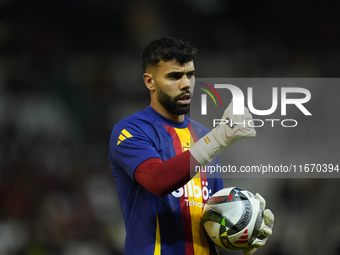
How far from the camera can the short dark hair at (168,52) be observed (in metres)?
1.94

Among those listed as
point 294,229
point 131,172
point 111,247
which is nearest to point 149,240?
point 131,172

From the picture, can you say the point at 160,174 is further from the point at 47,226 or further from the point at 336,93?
the point at 336,93

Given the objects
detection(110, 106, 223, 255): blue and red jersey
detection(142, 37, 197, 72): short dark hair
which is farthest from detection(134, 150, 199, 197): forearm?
detection(142, 37, 197, 72): short dark hair

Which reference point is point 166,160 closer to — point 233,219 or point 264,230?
point 233,219

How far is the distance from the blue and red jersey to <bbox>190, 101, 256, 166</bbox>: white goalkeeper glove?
24cm

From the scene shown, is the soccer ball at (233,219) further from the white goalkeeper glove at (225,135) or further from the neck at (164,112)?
the neck at (164,112)

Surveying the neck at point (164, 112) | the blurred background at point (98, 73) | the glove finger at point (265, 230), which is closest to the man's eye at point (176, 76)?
the neck at point (164, 112)

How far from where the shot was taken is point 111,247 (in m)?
3.76

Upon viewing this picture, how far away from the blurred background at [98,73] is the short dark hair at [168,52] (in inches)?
81.7

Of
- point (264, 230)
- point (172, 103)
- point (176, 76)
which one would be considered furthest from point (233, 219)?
point (176, 76)

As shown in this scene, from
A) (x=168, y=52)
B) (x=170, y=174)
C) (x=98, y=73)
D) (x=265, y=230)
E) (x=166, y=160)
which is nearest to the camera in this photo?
(x=170, y=174)

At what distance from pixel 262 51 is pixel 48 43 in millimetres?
2601

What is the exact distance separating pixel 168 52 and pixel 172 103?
11.8 inches

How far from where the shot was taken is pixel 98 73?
411cm
